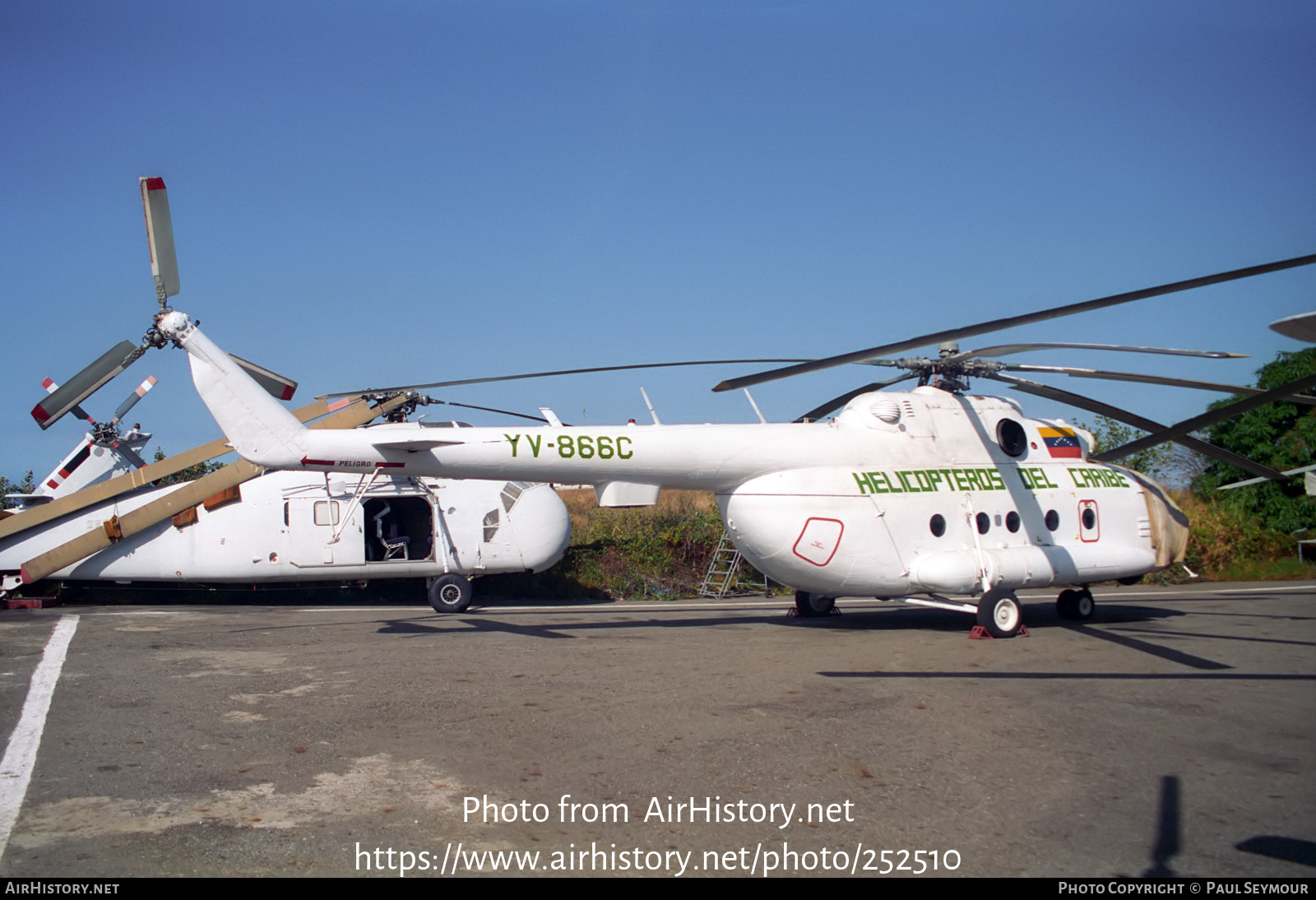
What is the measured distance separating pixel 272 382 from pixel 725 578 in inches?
482

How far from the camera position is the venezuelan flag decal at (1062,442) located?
1359 cm

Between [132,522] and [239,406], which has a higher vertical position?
[239,406]

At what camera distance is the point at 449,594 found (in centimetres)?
A: 1658

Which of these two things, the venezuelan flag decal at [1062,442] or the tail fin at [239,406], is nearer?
the tail fin at [239,406]

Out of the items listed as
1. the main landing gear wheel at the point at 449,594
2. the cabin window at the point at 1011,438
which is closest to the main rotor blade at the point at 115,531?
the main landing gear wheel at the point at 449,594

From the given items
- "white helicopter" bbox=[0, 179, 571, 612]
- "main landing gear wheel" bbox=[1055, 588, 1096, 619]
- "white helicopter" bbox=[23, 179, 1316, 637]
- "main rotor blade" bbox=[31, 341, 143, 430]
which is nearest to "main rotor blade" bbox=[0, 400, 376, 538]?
"white helicopter" bbox=[0, 179, 571, 612]

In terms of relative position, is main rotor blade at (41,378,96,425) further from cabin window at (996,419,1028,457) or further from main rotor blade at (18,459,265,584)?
cabin window at (996,419,1028,457)

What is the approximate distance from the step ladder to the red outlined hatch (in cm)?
945

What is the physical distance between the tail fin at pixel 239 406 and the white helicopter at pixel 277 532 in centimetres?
589

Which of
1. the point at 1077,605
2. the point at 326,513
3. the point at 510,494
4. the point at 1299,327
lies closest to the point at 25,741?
the point at 1299,327

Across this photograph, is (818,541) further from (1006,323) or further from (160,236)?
(160,236)

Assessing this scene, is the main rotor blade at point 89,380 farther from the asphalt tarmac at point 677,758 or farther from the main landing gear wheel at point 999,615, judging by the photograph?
the main landing gear wheel at point 999,615

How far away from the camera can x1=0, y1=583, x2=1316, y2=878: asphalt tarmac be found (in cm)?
439
